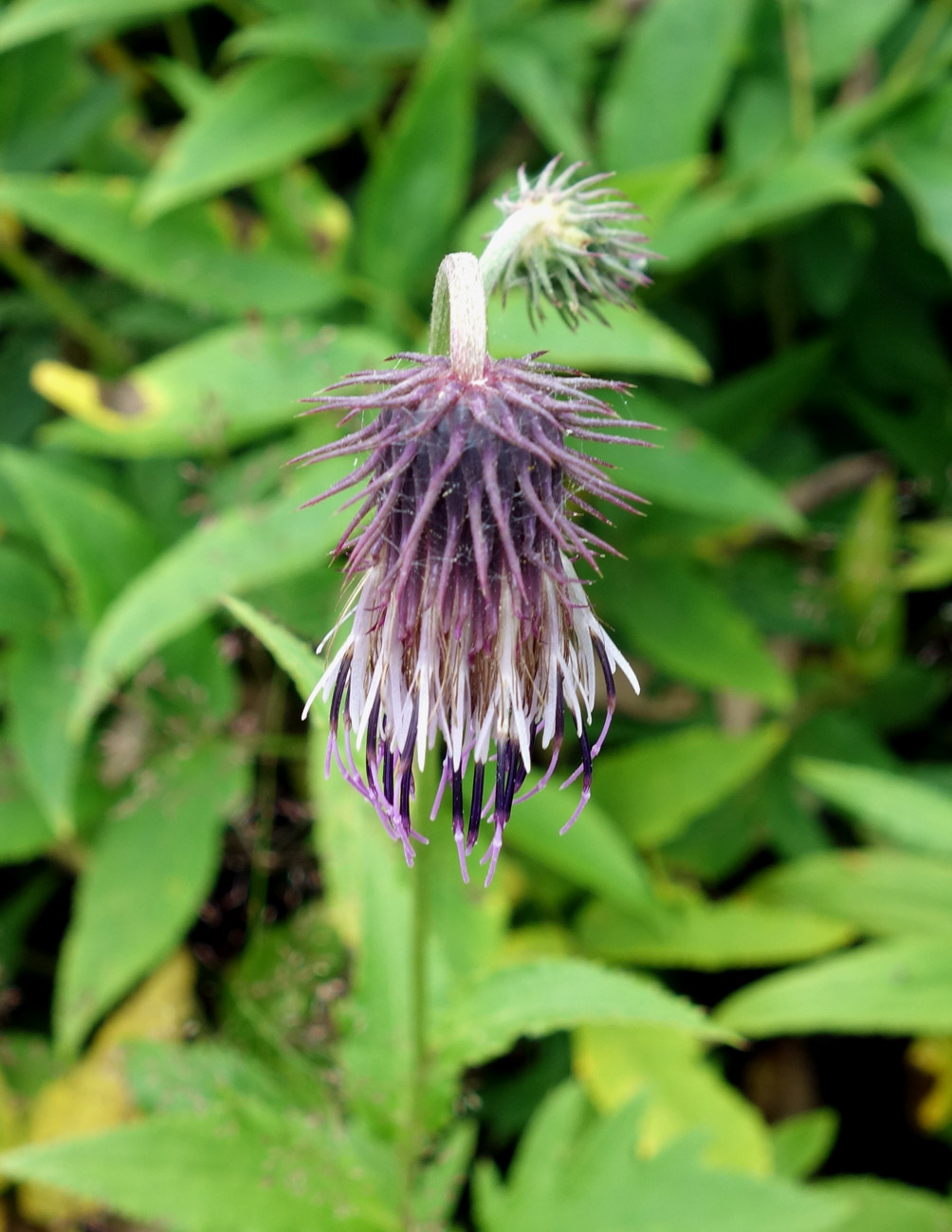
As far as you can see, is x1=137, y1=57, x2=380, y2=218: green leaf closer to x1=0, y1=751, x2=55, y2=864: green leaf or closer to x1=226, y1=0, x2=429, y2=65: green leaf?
x1=226, y1=0, x2=429, y2=65: green leaf

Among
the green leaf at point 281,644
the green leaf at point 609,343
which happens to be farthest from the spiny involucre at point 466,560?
the green leaf at point 609,343

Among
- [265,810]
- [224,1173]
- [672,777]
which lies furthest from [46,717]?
[672,777]

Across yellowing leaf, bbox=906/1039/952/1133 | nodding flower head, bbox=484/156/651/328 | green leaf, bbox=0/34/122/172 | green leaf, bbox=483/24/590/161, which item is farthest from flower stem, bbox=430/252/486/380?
yellowing leaf, bbox=906/1039/952/1133

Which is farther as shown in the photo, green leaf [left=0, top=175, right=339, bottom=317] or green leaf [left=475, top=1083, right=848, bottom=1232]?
green leaf [left=0, top=175, right=339, bottom=317]

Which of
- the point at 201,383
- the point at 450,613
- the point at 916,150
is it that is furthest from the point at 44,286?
the point at 450,613

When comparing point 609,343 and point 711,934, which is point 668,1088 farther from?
point 609,343

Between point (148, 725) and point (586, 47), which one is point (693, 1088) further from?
point (586, 47)

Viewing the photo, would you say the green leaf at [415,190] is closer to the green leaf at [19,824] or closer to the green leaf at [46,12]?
the green leaf at [46,12]
